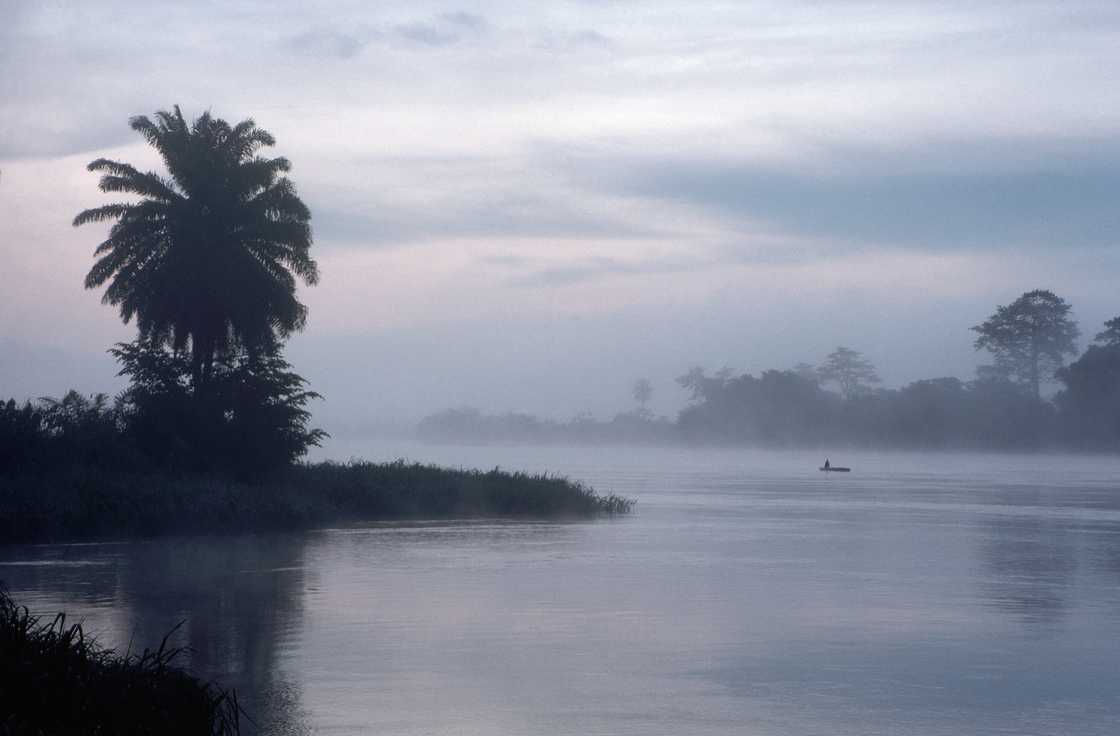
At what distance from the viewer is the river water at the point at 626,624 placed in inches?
453

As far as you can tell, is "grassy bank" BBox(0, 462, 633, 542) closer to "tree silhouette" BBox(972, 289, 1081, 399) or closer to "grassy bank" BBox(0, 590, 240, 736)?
"grassy bank" BBox(0, 590, 240, 736)

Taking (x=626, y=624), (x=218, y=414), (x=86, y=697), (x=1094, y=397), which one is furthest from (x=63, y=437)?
(x=1094, y=397)

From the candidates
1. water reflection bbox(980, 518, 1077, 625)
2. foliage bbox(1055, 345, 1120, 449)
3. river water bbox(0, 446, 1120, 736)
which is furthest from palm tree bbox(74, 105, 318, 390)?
foliage bbox(1055, 345, 1120, 449)

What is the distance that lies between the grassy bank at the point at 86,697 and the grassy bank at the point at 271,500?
743 inches

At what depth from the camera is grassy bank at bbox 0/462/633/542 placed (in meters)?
28.2

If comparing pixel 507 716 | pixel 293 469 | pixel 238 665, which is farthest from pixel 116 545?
pixel 507 716

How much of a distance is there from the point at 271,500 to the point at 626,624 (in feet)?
59.3

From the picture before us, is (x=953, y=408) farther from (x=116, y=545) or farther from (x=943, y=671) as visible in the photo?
(x=943, y=671)

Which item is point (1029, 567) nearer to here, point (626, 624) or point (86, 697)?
point (626, 624)

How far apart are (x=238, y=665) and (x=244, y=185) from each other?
30.4 metres

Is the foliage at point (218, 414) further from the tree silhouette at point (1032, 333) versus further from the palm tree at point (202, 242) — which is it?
the tree silhouette at point (1032, 333)

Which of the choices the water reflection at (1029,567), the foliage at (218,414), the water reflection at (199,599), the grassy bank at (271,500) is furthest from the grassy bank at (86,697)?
the foliage at (218,414)

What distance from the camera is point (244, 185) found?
41.8 metres

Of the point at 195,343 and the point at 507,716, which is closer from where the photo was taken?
the point at 507,716
